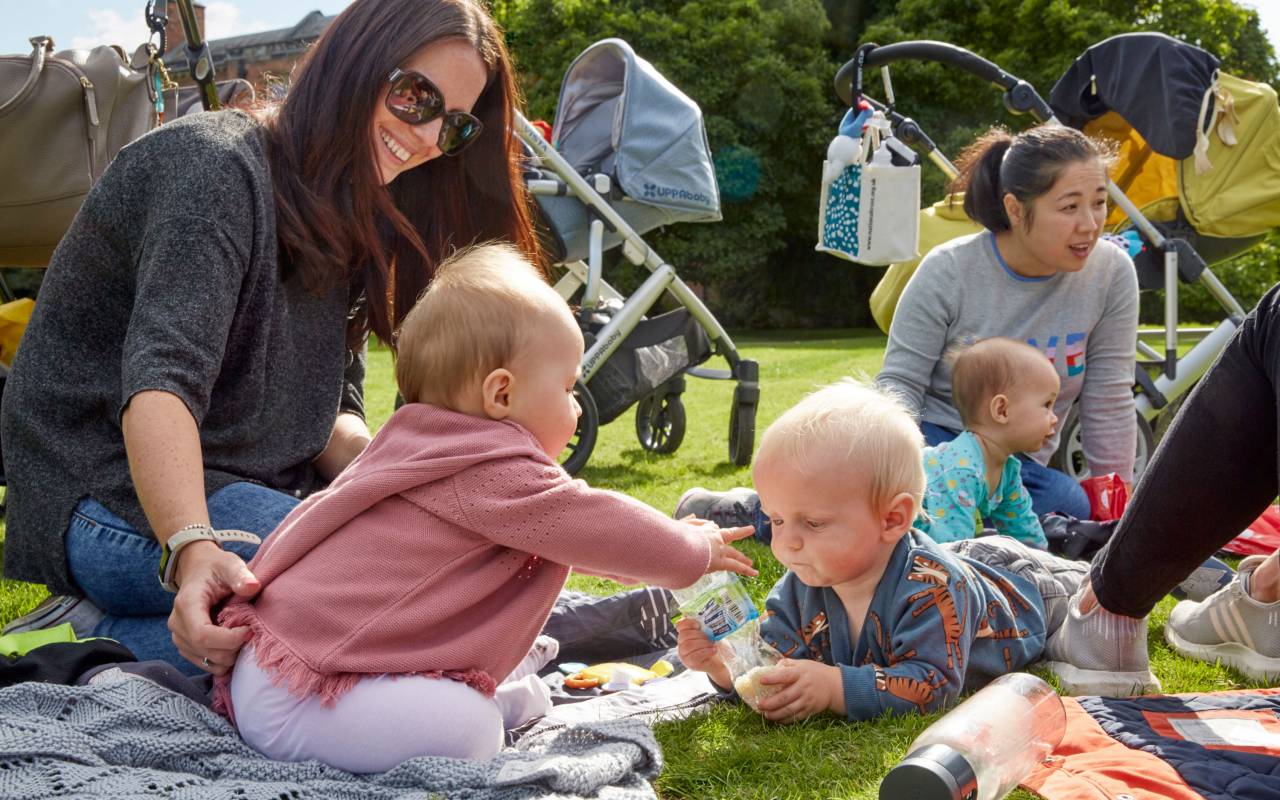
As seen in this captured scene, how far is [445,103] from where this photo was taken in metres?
2.37

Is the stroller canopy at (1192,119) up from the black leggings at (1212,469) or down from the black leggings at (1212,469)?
up

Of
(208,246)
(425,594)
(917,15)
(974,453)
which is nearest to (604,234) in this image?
(974,453)

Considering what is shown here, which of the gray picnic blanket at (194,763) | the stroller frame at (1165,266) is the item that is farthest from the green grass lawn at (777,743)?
the stroller frame at (1165,266)

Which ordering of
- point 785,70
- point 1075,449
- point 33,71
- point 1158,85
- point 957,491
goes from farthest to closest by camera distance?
point 785,70, point 1158,85, point 1075,449, point 33,71, point 957,491

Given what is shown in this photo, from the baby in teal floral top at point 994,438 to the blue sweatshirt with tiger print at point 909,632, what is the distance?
57cm

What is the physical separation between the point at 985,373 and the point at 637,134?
251 cm

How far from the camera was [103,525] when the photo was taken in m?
2.09

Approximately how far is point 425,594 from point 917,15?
2205cm

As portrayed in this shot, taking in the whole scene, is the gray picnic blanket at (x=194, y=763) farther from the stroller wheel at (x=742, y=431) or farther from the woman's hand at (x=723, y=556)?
the stroller wheel at (x=742, y=431)

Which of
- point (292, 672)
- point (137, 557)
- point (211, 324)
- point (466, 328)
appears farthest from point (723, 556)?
point (137, 557)

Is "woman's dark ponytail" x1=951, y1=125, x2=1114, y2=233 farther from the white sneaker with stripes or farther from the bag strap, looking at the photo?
the bag strap

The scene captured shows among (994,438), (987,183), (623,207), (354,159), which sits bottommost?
(994,438)

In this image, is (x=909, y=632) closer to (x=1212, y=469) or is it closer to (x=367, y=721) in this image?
(x=1212, y=469)

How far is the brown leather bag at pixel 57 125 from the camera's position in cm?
318
